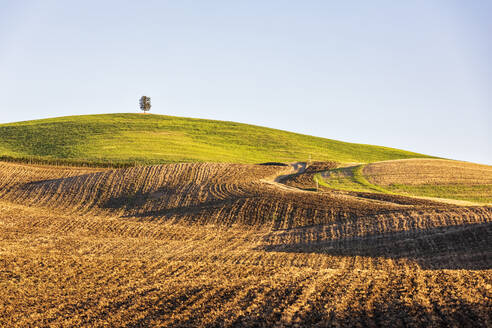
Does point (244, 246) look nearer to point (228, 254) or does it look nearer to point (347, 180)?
point (228, 254)

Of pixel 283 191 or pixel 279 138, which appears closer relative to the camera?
pixel 283 191

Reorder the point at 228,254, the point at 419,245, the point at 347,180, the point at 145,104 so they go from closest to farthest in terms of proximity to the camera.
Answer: the point at 228,254 < the point at 419,245 < the point at 347,180 < the point at 145,104

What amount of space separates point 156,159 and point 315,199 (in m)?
35.2

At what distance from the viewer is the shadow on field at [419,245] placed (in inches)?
812

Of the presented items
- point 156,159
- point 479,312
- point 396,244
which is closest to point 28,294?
point 479,312

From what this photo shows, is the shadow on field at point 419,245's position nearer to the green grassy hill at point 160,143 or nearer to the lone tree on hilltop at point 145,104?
the green grassy hill at point 160,143

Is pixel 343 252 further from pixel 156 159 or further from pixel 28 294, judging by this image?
pixel 156 159

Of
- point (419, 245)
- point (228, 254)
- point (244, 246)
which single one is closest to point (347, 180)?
point (419, 245)

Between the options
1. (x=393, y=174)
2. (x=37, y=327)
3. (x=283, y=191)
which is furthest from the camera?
(x=393, y=174)

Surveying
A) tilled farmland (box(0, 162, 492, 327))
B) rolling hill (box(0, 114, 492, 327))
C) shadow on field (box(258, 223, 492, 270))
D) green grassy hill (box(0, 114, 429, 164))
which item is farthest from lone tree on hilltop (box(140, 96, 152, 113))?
shadow on field (box(258, 223, 492, 270))

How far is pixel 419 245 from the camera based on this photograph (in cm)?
2306

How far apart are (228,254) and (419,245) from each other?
9254mm

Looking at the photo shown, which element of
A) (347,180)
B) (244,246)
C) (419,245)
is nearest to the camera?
(419,245)

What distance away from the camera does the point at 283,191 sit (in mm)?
37812
